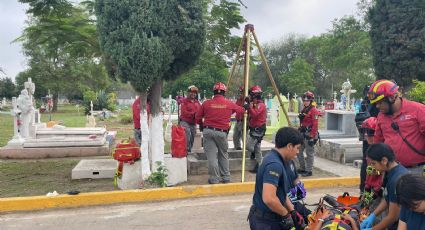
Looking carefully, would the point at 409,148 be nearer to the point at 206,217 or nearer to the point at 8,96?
the point at 206,217

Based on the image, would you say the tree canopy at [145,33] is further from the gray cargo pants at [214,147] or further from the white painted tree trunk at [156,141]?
the gray cargo pants at [214,147]

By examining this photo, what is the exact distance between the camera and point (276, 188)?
2.92m

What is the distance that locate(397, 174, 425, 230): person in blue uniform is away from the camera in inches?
98.3

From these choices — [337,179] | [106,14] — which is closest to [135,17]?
[106,14]

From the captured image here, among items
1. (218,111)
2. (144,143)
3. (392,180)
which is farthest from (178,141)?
(392,180)

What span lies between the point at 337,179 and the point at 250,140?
2.01 meters

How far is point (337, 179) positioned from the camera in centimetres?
750

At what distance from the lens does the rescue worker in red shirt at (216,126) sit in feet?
23.4

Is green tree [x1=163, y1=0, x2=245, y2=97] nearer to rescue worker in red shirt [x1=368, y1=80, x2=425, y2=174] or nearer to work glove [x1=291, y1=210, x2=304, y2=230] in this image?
rescue worker in red shirt [x1=368, y1=80, x2=425, y2=174]

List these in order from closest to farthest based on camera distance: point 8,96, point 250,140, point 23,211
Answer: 1. point 23,211
2. point 250,140
3. point 8,96

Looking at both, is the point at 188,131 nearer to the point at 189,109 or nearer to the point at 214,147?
the point at 189,109

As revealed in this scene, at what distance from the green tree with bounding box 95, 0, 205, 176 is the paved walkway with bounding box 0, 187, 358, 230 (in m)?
2.10

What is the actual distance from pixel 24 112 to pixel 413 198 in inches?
461

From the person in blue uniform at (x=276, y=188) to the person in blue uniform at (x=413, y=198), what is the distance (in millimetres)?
819
